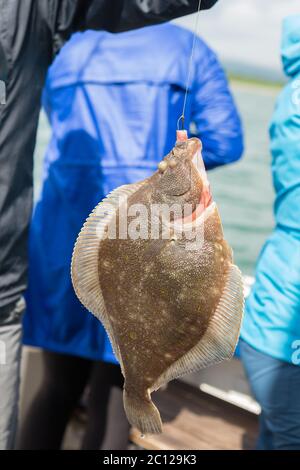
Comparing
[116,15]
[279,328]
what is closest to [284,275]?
[279,328]

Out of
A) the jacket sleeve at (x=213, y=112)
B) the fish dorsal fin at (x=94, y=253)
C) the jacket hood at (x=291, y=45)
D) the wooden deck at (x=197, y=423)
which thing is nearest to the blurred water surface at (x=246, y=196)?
the wooden deck at (x=197, y=423)

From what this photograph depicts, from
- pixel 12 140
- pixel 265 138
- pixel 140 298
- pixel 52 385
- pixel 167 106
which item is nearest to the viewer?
pixel 140 298

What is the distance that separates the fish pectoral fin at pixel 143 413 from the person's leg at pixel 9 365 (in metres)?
0.77

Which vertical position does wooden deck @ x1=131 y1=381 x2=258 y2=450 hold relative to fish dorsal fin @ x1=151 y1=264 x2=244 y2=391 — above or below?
below

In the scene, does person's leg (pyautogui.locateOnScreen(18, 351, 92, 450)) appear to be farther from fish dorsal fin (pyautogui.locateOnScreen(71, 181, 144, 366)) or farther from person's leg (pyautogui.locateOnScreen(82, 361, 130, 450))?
fish dorsal fin (pyautogui.locateOnScreen(71, 181, 144, 366))

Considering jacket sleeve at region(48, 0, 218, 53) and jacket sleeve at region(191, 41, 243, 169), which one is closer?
jacket sleeve at region(48, 0, 218, 53)

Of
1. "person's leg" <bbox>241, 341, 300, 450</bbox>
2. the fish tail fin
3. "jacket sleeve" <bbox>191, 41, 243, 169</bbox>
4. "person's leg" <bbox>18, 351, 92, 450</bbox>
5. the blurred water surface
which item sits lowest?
the blurred water surface

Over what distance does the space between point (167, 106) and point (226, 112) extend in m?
0.35

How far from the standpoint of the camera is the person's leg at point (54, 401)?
3.15 metres

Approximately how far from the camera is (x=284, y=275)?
2293 mm

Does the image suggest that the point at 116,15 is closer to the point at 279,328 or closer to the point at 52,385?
the point at 279,328

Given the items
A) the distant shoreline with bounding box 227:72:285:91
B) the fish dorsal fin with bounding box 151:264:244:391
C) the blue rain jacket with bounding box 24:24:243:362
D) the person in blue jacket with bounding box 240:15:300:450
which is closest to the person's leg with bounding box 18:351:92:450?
the blue rain jacket with bounding box 24:24:243:362

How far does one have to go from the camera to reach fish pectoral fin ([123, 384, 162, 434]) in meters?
1.76

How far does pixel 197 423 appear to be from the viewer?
3.54 meters
